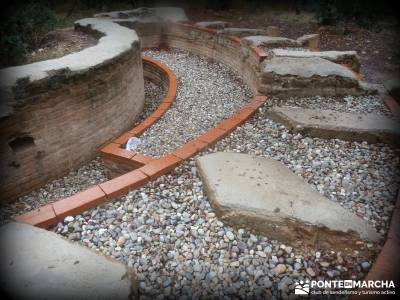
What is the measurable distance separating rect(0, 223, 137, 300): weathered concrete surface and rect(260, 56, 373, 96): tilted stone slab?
3508 millimetres

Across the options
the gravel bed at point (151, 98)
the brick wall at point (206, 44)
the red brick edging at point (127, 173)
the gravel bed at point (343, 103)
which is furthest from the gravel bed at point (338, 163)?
the gravel bed at point (151, 98)

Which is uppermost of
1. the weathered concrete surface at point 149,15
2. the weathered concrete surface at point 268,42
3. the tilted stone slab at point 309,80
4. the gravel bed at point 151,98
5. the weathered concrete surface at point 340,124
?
the weathered concrete surface at point 149,15

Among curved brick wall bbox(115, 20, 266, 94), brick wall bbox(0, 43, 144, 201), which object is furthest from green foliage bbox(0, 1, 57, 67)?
curved brick wall bbox(115, 20, 266, 94)

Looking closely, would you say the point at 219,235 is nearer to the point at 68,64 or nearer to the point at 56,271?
the point at 56,271

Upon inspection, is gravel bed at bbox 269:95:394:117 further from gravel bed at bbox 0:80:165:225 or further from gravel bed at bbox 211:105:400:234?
gravel bed at bbox 0:80:165:225

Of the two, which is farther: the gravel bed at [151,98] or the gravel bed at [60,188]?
the gravel bed at [151,98]

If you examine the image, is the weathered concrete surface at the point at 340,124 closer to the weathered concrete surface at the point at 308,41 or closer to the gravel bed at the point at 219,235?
the gravel bed at the point at 219,235

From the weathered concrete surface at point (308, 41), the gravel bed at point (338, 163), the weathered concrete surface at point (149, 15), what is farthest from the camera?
the weathered concrete surface at point (149, 15)

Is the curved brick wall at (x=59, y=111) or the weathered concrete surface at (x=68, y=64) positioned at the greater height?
the weathered concrete surface at (x=68, y=64)

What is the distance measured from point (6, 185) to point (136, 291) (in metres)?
2.54

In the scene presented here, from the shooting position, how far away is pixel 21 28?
17.3 feet

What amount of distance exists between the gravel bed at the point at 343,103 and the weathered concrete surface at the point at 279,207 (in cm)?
177

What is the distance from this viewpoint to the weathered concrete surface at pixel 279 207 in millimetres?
2359

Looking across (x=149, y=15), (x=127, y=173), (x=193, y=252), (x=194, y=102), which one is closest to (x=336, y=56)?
(x=194, y=102)
